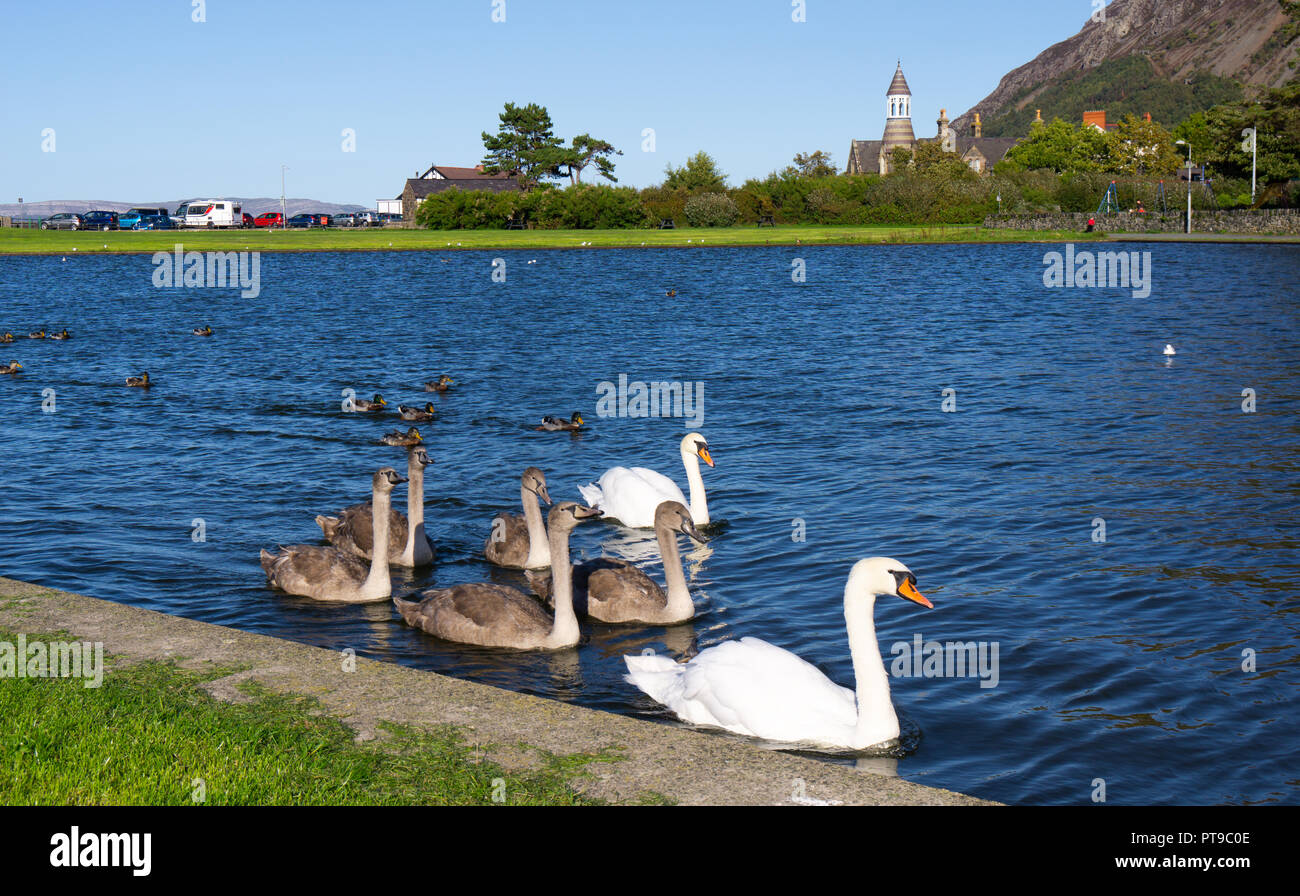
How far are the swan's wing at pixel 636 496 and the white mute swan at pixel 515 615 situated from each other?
152 inches

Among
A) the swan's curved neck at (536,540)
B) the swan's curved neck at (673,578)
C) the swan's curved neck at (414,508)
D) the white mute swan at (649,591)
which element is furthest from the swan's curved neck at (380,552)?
the swan's curved neck at (673,578)

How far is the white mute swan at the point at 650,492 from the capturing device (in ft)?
47.9

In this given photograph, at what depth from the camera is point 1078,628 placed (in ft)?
36.0

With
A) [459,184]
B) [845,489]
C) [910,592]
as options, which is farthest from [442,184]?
[910,592]

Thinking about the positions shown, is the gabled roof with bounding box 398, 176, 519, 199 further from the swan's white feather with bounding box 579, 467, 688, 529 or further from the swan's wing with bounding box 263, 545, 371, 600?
the swan's wing with bounding box 263, 545, 371, 600

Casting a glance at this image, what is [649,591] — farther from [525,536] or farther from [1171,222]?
[1171,222]

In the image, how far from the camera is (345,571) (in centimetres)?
1188

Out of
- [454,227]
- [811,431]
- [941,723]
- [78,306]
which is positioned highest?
[454,227]

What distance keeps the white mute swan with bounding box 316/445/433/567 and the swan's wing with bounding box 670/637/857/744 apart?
17.7 ft

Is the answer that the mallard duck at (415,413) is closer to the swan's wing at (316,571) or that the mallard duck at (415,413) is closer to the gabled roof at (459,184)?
the swan's wing at (316,571)

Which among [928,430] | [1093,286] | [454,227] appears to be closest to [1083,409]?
[928,430]

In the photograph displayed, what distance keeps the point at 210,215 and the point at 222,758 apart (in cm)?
13274
